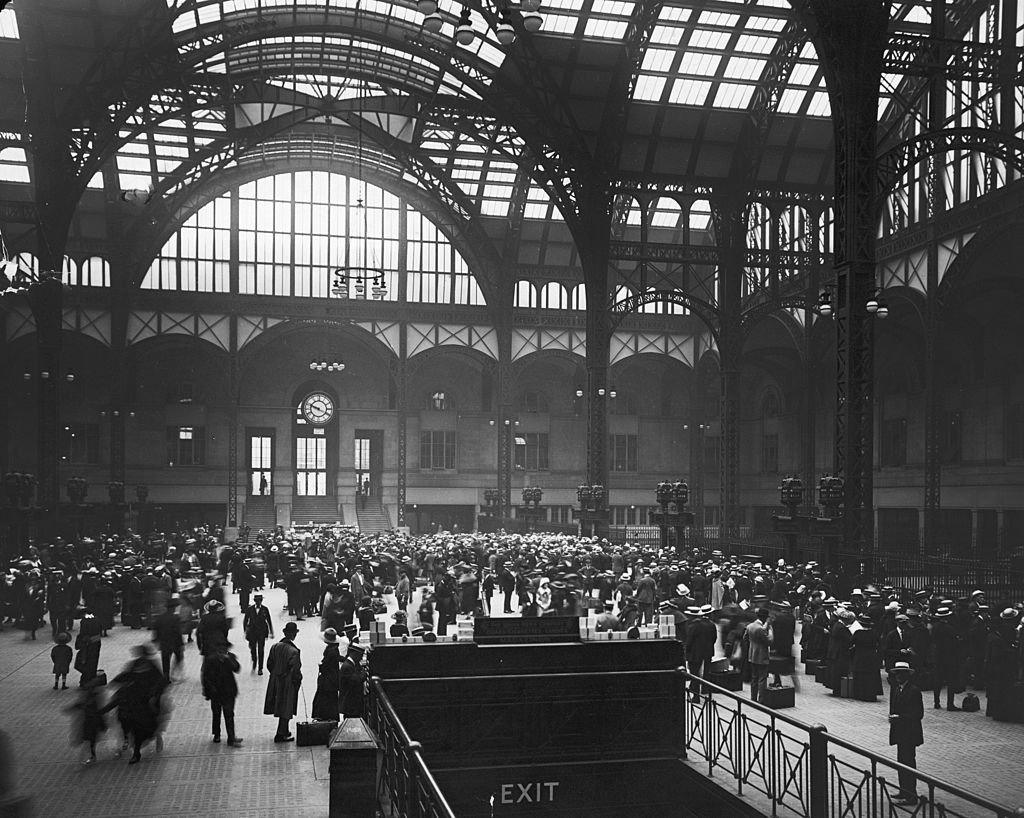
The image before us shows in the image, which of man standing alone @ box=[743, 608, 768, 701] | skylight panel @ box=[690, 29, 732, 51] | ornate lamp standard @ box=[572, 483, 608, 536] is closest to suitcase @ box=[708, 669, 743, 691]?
man standing alone @ box=[743, 608, 768, 701]

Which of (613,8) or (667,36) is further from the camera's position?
(667,36)

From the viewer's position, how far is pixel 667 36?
36.3m

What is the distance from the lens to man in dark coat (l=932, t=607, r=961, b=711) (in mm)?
15016

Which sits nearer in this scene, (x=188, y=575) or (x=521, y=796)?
(x=521, y=796)

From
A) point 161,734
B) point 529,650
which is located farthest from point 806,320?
point 161,734

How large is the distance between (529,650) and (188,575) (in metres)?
16.6

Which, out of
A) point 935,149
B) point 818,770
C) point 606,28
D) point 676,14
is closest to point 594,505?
point 606,28

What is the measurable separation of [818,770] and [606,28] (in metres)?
30.8

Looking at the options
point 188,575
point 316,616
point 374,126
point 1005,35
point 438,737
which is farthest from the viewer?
point 374,126

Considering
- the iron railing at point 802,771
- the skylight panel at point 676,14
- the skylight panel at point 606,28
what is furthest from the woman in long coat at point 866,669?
the skylight panel at point 676,14

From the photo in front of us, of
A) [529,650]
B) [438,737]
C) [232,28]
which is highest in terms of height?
[232,28]

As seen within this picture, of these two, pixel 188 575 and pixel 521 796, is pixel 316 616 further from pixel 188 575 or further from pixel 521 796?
pixel 521 796

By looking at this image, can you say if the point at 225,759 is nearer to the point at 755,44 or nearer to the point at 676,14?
the point at 676,14

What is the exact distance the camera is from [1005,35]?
31.3 m
